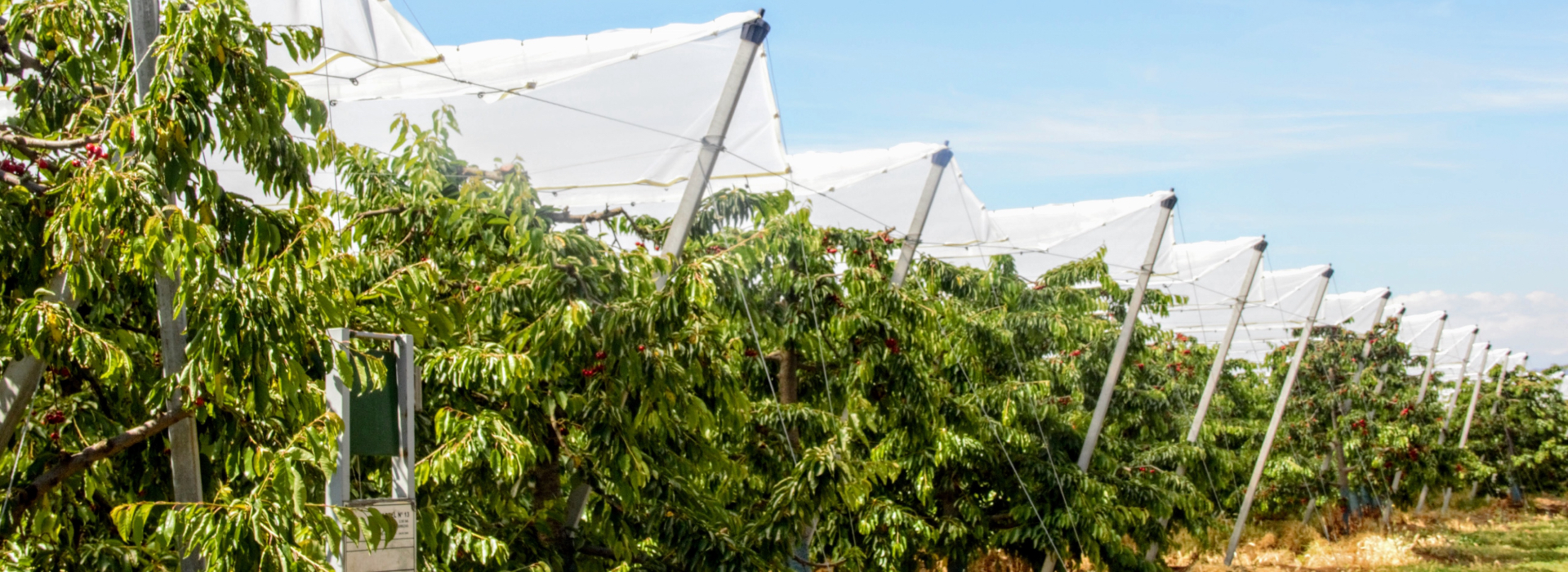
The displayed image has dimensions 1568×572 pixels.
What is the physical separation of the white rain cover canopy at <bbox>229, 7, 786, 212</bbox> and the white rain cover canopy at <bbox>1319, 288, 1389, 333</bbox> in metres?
19.8

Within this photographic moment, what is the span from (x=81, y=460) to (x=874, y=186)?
7491mm

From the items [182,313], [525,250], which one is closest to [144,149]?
[182,313]

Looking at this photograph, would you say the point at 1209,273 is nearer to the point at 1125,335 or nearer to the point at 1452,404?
the point at 1125,335

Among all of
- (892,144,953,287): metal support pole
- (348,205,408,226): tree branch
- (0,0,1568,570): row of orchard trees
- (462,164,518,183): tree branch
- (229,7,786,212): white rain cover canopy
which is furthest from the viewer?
(892,144,953,287): metal support pole

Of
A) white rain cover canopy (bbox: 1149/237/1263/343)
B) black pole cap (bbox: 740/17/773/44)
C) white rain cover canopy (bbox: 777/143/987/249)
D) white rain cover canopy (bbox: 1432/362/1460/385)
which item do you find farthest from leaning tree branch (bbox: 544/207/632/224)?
white rain cover canopy (bbox: 1432/362/1460/385)

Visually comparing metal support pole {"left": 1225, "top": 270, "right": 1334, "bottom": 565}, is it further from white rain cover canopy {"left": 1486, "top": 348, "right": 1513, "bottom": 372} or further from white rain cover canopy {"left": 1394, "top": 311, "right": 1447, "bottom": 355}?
white rain cover canopy {"left": 1486, "top": 348, "right": 1513, "bottom": 372}

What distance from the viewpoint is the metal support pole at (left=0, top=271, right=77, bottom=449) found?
14.3 ft

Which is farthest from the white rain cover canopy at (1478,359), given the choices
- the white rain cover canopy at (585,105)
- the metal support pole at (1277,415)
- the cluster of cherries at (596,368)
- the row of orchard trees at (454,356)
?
the cluster of cherries at (596,368)

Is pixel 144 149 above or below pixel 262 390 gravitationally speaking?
above

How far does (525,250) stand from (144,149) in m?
2.68

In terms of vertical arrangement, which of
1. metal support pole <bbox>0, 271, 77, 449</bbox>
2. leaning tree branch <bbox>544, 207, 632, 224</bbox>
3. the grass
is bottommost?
the grass

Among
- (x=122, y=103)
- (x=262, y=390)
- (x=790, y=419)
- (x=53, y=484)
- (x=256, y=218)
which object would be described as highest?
(x=122, y=103)

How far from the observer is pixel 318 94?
652cm

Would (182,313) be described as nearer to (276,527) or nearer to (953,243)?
(276,527)
